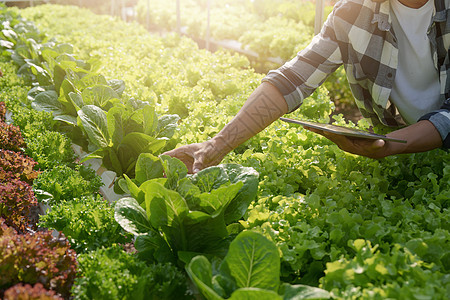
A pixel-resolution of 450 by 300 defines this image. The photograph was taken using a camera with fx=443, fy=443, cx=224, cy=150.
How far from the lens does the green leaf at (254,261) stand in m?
1.55

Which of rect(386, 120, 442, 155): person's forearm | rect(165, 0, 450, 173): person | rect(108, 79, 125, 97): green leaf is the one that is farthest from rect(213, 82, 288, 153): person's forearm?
rect(108, 79, 125, 97): green leaf

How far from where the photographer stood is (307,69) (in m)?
2.46

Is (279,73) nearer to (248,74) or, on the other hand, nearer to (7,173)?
(7,173)

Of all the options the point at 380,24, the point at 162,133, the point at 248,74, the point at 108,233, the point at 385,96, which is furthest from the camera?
the point at 248,74

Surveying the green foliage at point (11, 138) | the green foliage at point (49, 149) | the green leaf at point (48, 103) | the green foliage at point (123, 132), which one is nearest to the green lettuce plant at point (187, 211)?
the green foliage at point (123, 132)

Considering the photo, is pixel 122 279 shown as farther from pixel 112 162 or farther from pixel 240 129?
pixel 112 162

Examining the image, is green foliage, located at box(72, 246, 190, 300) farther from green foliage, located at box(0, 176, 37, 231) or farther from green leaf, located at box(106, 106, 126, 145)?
green leaf, located at box(106, 106, 126, 145)

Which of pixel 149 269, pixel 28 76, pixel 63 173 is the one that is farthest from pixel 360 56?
pixel 28 76

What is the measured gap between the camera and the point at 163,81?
4.39 metres

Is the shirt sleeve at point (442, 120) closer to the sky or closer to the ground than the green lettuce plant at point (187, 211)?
closer to the sky

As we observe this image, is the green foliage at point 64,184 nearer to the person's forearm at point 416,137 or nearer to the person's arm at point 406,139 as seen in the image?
the person's arm at point 406,139

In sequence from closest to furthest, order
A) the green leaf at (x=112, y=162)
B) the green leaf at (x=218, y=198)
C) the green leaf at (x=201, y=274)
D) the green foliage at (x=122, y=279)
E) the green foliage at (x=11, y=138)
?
the green leaf at (x=201, y=274), the green foliage at (x=122, y=279), the green leaf at (x=218, y=198), the green leaf at (x=112, y=162), the green foliage at (x=11, y=138)

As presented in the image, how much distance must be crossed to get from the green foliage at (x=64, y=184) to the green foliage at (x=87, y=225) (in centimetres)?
32

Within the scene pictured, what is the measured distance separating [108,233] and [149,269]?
45 cm
